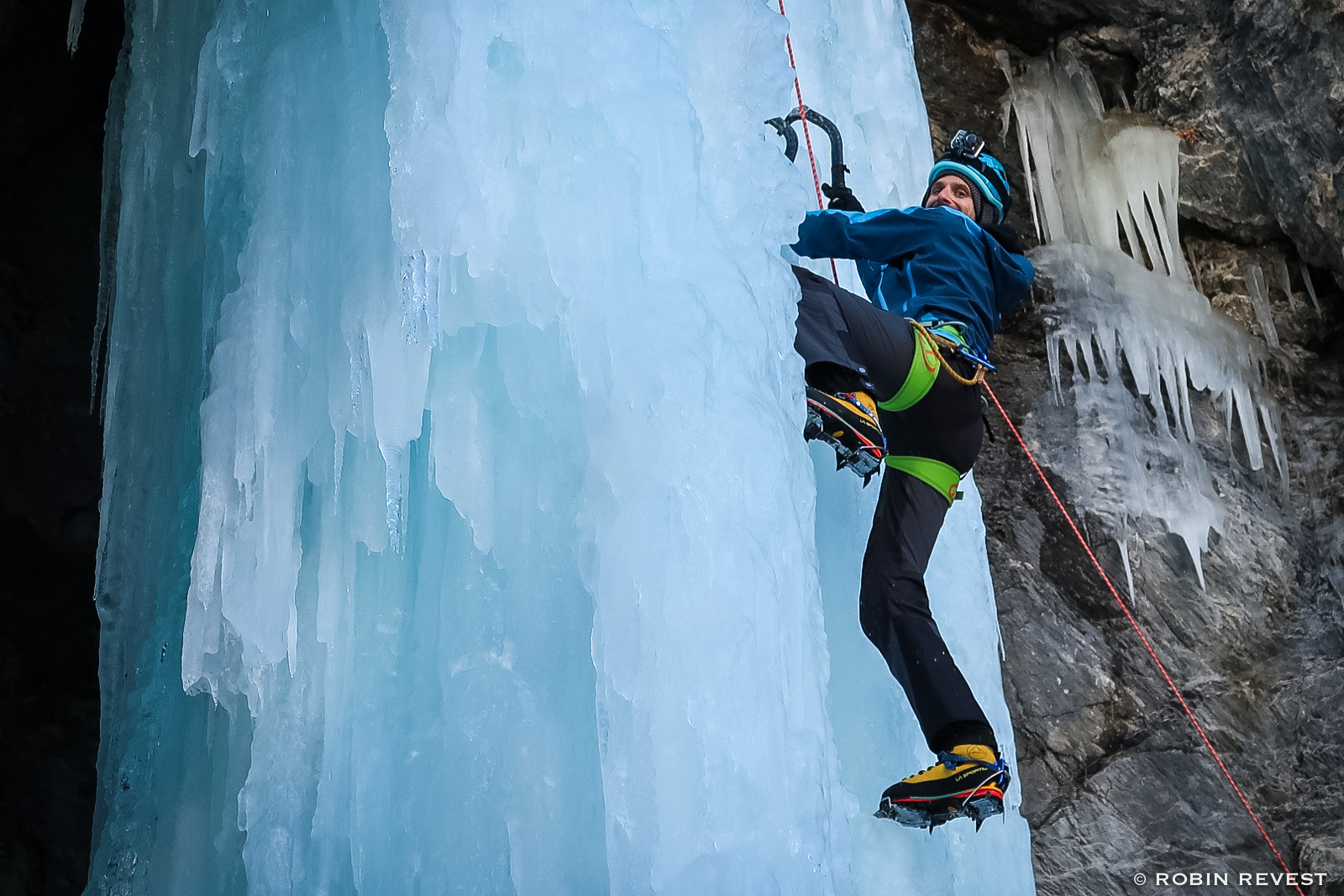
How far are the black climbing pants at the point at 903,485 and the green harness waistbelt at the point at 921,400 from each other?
0.04 feet

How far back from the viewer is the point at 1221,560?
14.0 feet

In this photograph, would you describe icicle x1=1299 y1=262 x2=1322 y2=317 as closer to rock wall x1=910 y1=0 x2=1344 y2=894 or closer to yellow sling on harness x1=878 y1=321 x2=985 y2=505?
rock wall x1=910 y1=0 x2=1344 y2=894

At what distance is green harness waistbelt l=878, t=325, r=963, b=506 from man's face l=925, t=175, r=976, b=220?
0.44m

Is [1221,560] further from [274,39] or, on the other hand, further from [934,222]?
[274,39]

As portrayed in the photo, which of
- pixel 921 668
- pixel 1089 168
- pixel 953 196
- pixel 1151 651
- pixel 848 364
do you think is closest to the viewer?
pixel 921 668

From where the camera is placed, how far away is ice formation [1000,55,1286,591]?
14.3 feet

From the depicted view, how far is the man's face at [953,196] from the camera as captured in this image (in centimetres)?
275

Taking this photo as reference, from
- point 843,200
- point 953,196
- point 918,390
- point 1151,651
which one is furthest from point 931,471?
point 1151,651

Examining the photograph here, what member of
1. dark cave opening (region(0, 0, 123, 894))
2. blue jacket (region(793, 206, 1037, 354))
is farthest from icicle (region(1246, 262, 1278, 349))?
dark cave opening (region(0, 0, 123, 894))

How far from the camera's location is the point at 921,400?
7.81 feet

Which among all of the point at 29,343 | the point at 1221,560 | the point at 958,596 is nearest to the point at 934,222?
the point at 958,596

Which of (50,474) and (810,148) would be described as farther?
(50,474)

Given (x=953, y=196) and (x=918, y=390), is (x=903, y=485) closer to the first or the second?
(x=918, y=390)

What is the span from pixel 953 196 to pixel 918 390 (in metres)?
0.64
